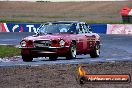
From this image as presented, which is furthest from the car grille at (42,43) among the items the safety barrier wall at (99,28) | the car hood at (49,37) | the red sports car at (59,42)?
the safety barrier wall at (99,28)

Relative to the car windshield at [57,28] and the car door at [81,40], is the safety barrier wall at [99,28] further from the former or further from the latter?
the car windshield at [57,28]

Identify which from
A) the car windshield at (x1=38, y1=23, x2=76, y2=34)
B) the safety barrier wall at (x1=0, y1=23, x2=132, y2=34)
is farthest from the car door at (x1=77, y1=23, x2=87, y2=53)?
the safety barrier wall at (x1=0, y1=23, x2=132, y2=34)

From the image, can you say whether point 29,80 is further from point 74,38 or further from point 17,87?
point 74,38

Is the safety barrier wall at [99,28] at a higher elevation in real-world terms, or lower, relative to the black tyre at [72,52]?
lower

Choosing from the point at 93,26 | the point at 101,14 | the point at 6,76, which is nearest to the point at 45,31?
the point at 6,76

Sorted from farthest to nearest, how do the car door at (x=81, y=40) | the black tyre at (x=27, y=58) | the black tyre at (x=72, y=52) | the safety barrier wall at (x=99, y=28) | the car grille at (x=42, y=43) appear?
the safety barrier wall at (x=99, y=28)
the car door at (x=81, y=40)
the black tyre at (x=27, y=58)
the black tyre at (x=72, y=52)
the car grille at (x=42, y=43)

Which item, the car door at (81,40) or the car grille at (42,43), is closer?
the car grille at (42,43)

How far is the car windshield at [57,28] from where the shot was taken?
20516 millimetres

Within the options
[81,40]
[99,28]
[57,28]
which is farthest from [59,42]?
[99,28]

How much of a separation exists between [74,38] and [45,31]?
3.32 ft

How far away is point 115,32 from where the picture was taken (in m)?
46.6

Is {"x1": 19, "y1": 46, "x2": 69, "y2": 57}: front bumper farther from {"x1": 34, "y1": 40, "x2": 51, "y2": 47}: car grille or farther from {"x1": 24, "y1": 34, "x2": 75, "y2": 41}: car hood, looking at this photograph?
{"x1": 24, "y1": 34, "x2": 75, "y2": 41}: car hood

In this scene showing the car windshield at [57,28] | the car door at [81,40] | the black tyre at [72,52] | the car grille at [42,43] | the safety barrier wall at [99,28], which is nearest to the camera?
Result: the car grille at [42,43]

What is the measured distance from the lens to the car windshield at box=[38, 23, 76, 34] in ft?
67.3
